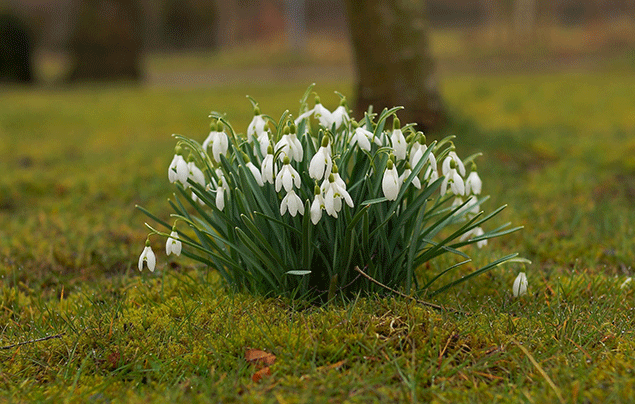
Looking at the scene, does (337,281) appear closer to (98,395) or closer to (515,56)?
(98,395)

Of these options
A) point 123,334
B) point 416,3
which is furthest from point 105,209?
point 416,3

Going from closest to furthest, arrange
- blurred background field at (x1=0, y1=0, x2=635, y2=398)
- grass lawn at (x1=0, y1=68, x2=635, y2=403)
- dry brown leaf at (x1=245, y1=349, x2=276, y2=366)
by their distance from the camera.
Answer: grass lawn at (x1=0, y1=68, x2=635, y2=403), dry brown leaf at (x1=245, y1=349, x2=276, y2=366), blurred background field at (x1=0, y1=0, x2=635, y2=398)

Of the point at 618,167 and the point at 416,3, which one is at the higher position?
the point at 416,3

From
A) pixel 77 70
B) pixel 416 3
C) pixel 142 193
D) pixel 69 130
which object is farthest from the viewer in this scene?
pixel 77 70

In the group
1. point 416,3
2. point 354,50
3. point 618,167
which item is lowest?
point 618,167

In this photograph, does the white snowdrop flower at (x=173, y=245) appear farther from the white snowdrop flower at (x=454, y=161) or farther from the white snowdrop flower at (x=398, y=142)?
the white snowdrop flower at (x=454, y=161)

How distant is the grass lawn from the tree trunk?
110 centimetres

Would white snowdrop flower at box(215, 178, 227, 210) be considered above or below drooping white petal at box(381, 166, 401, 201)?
below

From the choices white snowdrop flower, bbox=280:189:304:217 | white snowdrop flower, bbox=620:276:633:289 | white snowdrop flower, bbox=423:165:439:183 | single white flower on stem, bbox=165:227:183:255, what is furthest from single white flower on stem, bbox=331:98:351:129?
white snowdrop flower, bbox=620:276:633:289

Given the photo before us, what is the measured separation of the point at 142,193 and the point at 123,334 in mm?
2695

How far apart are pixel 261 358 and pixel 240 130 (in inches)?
199

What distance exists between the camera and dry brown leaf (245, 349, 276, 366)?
2002 millimetres

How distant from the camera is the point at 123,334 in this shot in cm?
223

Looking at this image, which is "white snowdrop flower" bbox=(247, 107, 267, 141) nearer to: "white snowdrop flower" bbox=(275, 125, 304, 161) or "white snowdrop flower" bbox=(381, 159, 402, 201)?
"white snowdrop flower" bbox=(275, 125, 304, 161)
